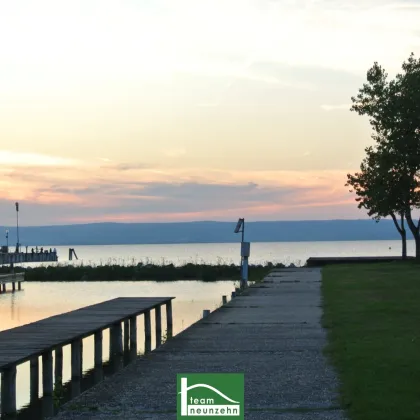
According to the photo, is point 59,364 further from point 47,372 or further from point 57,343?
point 47,372

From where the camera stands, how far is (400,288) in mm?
36781

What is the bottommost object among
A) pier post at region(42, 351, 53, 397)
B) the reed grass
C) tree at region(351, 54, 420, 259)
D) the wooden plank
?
pier post at region(42, 351, 53, 397)

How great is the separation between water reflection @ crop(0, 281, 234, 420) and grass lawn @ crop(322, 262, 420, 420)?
20.0 ft

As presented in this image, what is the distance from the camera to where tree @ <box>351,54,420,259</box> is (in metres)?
53.3

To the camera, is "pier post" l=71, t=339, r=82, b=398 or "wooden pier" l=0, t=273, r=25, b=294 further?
"wooden pier" l=0, t=273, r=25, b=294

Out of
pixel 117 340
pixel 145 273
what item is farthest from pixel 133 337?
pixel 145 273

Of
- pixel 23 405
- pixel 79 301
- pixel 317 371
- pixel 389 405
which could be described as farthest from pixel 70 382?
pixel 79 301

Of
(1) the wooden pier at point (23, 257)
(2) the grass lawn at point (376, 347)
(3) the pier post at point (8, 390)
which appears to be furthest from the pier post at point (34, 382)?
(1) the wooden pier at point (23, 257)

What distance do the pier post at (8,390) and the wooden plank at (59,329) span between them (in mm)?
186

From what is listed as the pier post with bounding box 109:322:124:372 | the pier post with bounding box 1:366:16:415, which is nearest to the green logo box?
the pier post with bounding box 1:366:16:415

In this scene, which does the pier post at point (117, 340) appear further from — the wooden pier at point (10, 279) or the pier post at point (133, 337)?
the wooden pier at point (10, 279)

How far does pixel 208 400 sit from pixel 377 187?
164 feet

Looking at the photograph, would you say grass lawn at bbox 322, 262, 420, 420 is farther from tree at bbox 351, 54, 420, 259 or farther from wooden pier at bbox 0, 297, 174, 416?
tree at bbox 351, 54, 420, 259

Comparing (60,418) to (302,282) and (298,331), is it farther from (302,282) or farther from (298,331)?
(302,282)
